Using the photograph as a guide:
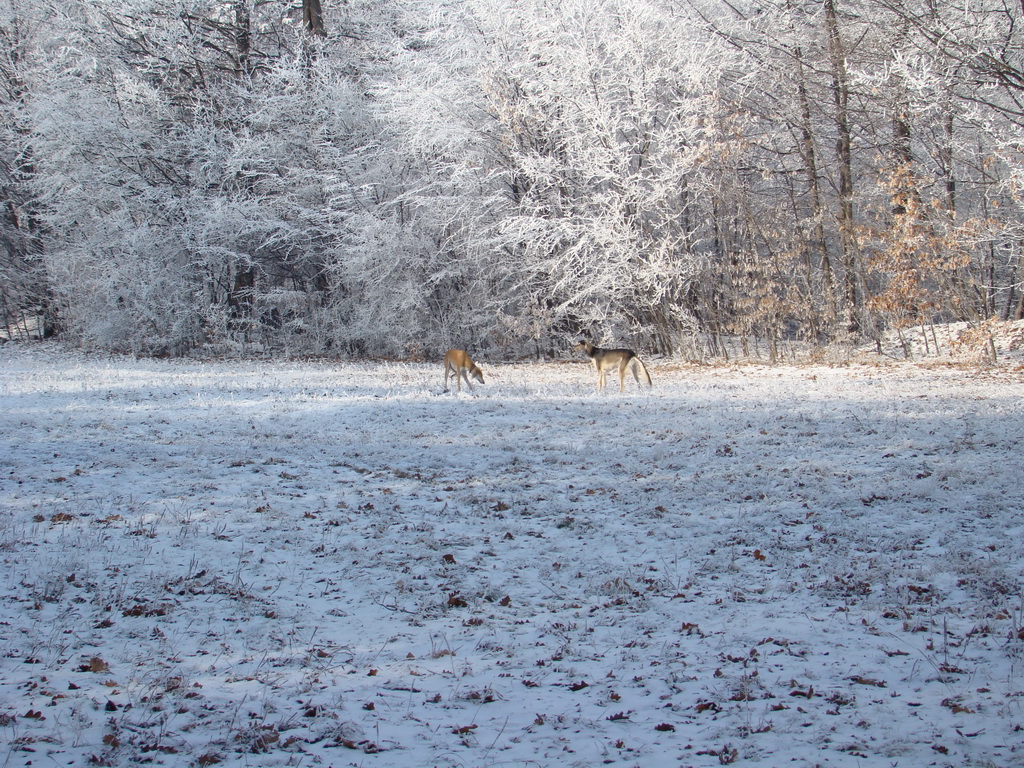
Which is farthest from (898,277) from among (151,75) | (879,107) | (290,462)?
(151,75)

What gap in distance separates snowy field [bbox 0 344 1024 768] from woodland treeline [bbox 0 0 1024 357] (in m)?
9.08

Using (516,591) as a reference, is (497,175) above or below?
above

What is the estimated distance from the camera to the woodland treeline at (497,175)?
63.6ft

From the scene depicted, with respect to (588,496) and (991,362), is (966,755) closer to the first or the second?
(588,496)

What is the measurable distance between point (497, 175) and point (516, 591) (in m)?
20.8

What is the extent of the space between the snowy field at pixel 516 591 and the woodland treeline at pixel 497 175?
9.08 metres

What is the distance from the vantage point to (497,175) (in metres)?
25.0

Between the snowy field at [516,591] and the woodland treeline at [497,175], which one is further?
the woodland treeline at [497,175]

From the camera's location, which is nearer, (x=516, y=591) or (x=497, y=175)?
(x=516, y=591)

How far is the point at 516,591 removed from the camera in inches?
232

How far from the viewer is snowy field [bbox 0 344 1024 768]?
378 cm

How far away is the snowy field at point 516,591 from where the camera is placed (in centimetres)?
378

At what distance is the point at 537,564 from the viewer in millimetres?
6441

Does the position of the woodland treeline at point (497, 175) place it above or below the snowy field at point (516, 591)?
above
